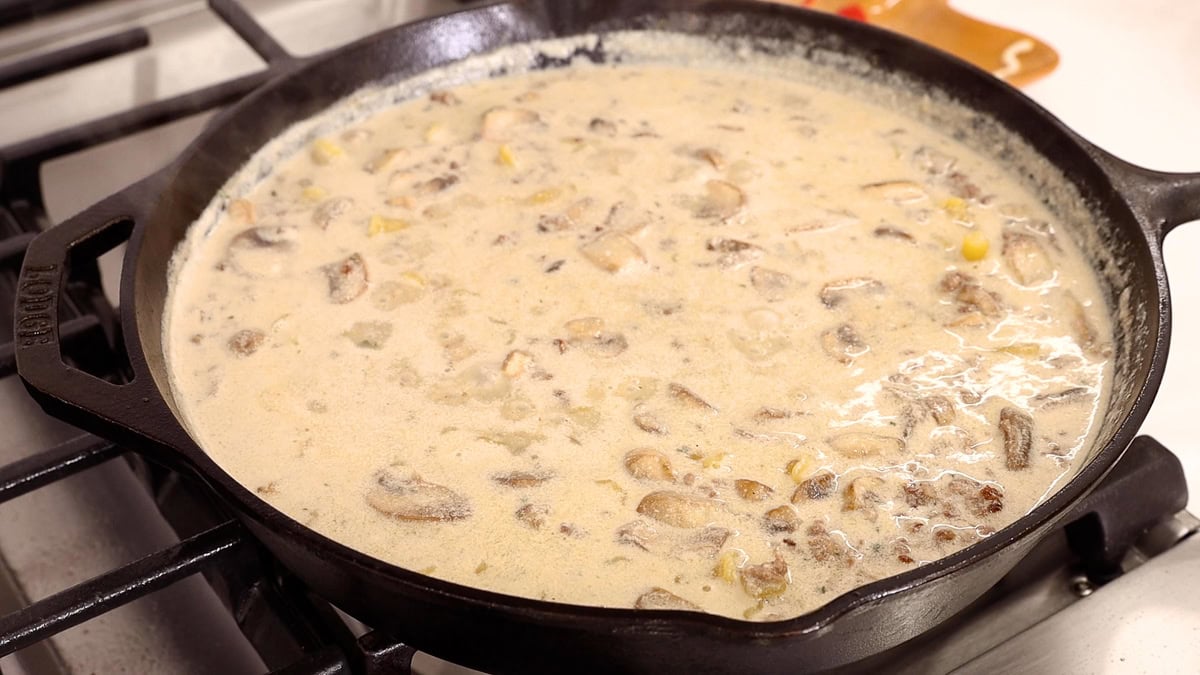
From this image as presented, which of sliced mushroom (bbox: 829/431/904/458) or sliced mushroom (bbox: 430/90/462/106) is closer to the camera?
sliced mushroom (bbox: 829/431/904/458)

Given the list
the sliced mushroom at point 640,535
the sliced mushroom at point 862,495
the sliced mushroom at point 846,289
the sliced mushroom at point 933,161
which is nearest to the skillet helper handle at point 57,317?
the sliced mushroom at point 640,535

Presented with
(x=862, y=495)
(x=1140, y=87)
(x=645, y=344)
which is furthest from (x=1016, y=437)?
(x=1140, y=87)

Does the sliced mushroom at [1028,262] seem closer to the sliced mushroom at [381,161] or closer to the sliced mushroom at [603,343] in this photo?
the sliced mushroom at [603,343]

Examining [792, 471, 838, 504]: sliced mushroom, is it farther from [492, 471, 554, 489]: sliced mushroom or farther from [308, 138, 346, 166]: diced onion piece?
[308, 138, 346, 166]: diced onion piece

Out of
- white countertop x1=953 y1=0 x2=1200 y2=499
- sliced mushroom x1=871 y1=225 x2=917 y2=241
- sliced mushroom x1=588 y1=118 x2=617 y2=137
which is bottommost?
white countertop x1=953 y1=0 x2=1200 y2=499

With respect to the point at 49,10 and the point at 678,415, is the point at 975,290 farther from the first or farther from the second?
the point at 49,10

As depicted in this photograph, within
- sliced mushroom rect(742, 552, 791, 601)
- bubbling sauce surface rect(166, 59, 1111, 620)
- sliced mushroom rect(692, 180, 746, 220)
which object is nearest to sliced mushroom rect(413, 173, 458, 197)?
bubbling sauce surface rect(166, 59, 1111, 620)

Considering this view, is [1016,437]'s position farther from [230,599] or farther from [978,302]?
[230,599]
